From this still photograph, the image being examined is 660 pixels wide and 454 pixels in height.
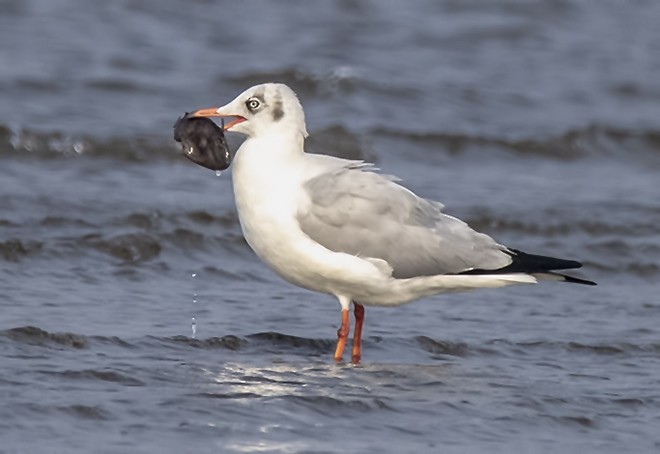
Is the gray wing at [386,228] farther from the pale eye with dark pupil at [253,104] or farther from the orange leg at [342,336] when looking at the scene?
the pale eye with dark pupil at [253,104]

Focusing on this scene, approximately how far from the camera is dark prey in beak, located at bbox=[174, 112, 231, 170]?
23.6 feet

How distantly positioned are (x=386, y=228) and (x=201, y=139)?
0.99 meters

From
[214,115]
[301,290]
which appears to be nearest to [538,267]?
[214,115]

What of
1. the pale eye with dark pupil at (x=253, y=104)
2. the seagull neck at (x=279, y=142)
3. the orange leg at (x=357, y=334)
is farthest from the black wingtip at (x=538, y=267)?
the pale eye with dark pupil at (x=253, y=104)

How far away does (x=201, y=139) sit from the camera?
7230 mm

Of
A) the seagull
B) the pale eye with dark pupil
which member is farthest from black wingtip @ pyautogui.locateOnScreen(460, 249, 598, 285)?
the pale eye with dark pupil

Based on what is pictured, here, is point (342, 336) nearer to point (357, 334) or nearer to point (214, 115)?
point (357, 334)

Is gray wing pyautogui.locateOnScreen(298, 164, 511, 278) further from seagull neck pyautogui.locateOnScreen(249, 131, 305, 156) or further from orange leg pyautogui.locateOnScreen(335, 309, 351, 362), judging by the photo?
orange leg pyautogui.locateOnScreen(335, 309, 351, 362)

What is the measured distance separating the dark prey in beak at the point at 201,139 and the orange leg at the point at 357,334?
956mm

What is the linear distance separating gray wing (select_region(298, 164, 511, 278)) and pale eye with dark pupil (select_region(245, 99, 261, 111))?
0.45m

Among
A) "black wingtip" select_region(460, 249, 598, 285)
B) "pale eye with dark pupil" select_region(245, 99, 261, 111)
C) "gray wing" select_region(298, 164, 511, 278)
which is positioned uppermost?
"pale eye with dark pupil" select_region(245, 99, 261, 111)

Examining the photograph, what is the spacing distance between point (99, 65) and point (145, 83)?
2.01 ft

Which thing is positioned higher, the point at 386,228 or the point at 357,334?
the point at 386,228

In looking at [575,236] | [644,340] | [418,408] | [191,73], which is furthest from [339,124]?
[418,408]
